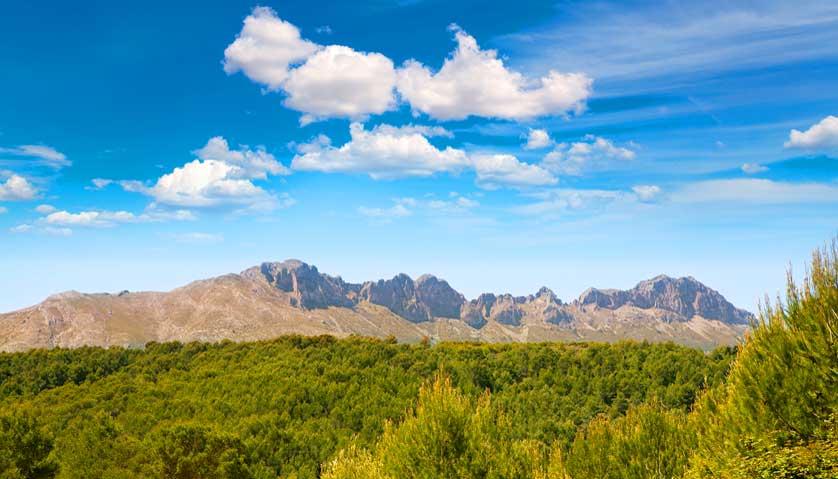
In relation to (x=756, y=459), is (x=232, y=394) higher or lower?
lower

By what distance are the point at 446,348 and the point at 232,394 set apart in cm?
5911

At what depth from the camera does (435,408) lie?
25.6 meters

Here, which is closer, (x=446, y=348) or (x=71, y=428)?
(x=71, y=428)

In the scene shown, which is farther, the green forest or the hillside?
the hillside

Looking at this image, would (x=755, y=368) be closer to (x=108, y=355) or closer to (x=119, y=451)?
(x=119, y=451)

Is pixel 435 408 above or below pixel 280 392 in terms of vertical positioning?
above

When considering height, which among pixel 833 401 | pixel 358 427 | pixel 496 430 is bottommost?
pixel 358 427

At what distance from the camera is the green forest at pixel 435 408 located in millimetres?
20391

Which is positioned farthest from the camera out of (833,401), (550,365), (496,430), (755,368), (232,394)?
(550,365)

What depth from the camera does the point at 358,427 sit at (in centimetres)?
9050

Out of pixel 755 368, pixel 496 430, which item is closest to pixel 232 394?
pixel 496 430

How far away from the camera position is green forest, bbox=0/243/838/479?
20391 millimetres

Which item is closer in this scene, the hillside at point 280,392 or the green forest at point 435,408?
the green forest at point 435,408

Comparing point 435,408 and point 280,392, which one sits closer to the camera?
point 435,408
